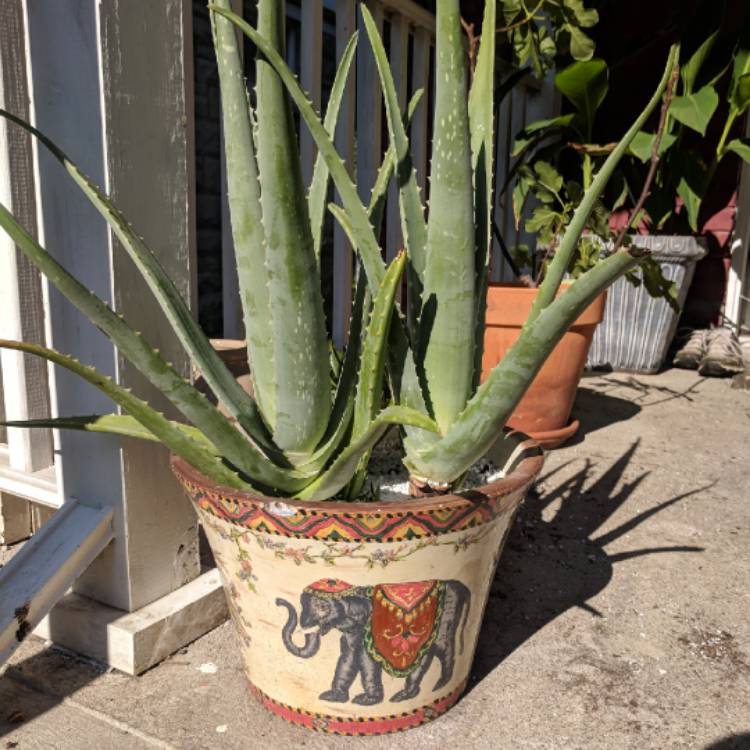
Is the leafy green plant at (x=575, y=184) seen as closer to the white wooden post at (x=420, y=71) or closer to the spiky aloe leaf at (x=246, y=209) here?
the white wooden post at (x=420, y=71)

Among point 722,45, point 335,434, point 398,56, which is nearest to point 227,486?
point 335,434

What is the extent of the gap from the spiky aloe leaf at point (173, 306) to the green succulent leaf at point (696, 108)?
2339 mm

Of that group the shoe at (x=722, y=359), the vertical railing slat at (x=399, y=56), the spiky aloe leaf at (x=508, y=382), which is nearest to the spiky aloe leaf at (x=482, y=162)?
the spiky aloe leaf at (x=508, y=382)

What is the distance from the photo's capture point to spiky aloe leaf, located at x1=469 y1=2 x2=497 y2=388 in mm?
983

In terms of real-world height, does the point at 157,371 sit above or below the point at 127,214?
below

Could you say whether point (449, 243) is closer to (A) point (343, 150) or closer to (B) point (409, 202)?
(B) point (409, 202)

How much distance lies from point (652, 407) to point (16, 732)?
2399 millimetres

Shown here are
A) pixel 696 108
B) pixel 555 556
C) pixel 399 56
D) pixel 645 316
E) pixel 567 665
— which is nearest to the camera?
pixel 567 665

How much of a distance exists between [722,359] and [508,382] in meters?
2.90

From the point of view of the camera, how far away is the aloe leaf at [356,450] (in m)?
0.78

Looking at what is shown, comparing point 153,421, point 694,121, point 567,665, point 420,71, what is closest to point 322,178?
point 153,421

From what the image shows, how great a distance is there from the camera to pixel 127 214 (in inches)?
42.7

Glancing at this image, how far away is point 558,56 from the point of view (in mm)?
3182

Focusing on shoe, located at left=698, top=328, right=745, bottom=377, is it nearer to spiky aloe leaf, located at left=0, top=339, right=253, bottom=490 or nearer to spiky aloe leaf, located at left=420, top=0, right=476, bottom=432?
spiky aloe leaf, located at left=420, top=0, right=476, bottom=432
